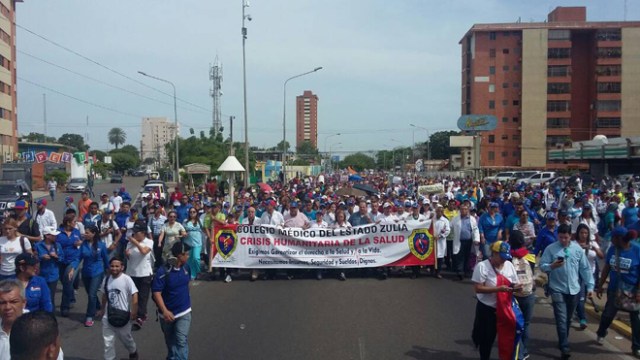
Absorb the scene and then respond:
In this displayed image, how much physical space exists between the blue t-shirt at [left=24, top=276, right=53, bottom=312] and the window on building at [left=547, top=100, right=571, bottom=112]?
272 ft

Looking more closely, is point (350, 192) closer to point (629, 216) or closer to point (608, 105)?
point (629, 216)

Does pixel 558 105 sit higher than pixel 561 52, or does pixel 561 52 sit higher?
pixel 561 52

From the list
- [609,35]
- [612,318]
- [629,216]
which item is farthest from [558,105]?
[612,318]

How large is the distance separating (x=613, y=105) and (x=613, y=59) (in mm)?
5908

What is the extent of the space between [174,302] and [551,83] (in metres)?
82.1

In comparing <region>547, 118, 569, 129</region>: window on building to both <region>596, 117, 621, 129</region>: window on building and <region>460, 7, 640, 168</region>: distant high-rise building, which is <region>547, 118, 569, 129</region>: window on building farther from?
<region>596, 117, 621, 129</region>: window on building

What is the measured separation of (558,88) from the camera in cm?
8081

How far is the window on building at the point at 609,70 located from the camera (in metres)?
78.6

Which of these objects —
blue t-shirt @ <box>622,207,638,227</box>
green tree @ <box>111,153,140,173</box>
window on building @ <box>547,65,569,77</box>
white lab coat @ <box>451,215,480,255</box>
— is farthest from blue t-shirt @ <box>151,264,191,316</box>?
green tree @ <box>111,153,140,173</box>

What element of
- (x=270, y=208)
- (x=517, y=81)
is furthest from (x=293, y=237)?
(x=517, y=81)

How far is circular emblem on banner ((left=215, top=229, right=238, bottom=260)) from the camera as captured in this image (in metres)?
13.2

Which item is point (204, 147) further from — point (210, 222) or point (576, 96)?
point (576, 96)

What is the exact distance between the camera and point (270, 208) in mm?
13961

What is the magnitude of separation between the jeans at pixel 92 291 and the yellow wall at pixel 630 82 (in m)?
82.0
